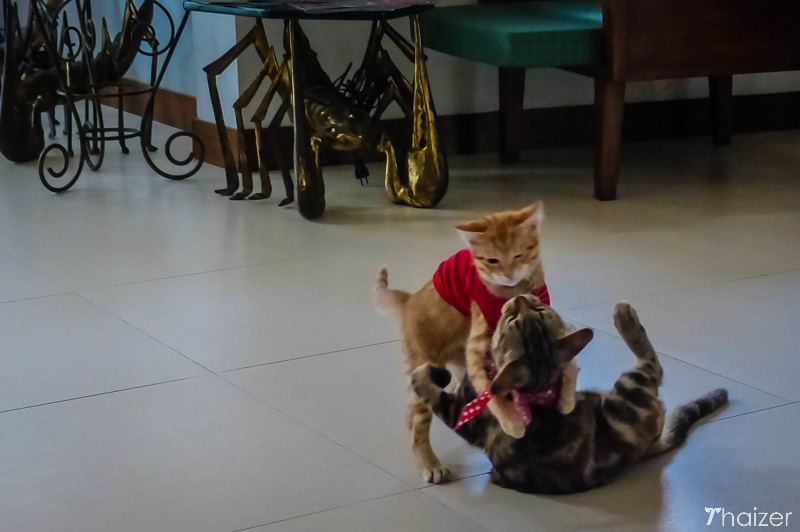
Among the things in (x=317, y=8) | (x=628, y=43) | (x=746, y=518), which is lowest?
(x=746, y=518)

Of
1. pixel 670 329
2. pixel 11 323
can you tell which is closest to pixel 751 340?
pixel 670 329

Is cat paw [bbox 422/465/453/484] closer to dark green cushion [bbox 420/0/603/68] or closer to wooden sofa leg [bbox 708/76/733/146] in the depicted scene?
dark green cushion [bbox 420/0/603/68]

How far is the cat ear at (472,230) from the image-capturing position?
1.35m

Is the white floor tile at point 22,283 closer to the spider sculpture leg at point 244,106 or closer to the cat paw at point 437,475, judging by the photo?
the spider sculpture leg at point 244,106

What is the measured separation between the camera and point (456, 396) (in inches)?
53.7

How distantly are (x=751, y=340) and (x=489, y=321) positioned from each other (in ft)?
2.29

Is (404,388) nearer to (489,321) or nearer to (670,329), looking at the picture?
(489,321)

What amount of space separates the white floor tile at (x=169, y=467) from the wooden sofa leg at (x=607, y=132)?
5.17ft

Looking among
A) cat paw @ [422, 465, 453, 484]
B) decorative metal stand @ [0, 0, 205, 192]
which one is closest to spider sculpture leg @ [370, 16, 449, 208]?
decorative metal stand @ [0, 0, 205, 192]

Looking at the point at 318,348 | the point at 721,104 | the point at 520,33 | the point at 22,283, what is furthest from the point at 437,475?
the point at 721,104

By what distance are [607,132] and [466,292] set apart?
1.61 m

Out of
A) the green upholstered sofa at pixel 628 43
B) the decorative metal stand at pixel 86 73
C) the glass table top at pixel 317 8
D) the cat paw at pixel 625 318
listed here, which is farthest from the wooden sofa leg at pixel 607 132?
the cat paw at pixel 625 318

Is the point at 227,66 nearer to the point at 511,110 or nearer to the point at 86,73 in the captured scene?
the point at 86,73

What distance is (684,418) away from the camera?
1.47m
